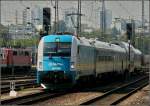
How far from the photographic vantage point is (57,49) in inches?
975

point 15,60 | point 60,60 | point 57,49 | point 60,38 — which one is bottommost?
point 15,60

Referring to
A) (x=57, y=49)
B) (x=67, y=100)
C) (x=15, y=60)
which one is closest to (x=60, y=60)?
(x=57, y=49)

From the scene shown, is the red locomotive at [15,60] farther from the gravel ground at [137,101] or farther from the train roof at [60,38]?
the gravel ground at [137,101]

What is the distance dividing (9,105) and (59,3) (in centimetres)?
2179

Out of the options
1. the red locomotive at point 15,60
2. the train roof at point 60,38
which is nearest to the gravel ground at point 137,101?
the train roof at point 60,38

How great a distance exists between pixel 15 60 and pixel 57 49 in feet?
115

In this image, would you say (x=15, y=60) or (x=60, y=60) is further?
(x=15, y=60)

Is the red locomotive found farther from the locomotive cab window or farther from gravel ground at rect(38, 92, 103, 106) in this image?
gravel ground at rect(38, 92, 103, 106)

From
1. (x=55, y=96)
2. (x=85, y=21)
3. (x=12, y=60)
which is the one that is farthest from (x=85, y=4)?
(x=12, y=60)

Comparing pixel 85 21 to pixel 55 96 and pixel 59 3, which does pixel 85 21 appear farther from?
pixel 55 96

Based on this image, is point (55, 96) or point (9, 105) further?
point (55, 96)

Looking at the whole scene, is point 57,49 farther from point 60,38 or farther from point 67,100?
point 67,100

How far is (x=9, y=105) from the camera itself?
54.1 ft

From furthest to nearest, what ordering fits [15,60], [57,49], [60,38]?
[15,60] → [60,38] → [57,49]
